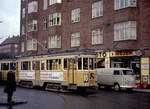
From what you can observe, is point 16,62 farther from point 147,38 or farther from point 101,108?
point 101,108

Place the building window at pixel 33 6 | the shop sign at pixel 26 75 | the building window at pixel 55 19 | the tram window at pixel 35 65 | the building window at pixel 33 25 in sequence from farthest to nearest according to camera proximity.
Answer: the building window at pixel 33 6, the building window at pixel 33 25, the building window at pixel 55 19, the shop sign at pixel 26 75, the tram window at pixel 35 65

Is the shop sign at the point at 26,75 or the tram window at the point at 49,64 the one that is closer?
the tram window at the point at 49,64

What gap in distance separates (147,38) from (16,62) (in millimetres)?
14799

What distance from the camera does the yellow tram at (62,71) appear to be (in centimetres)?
2150

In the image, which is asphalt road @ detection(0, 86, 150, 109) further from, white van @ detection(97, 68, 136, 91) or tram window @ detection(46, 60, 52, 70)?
tram window @ detection(46, 60, 52, 70)

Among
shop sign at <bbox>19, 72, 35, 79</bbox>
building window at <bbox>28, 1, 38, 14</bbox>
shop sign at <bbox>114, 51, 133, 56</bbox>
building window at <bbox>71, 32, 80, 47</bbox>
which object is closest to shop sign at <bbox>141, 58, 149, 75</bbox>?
shop sign at <bbox>114, 51, 133, 56</bbox>

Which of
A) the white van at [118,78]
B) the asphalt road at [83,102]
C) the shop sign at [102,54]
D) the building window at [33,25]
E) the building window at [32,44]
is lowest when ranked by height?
the asphalt road at [83,102]

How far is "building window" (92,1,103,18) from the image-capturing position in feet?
112

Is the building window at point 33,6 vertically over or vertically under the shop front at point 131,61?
over

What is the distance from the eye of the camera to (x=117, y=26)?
31.6m

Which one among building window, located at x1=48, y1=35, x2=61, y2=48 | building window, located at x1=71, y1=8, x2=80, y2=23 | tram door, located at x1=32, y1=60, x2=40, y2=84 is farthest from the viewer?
building window, located at x1=48, y1=35, x2=61, y2=48

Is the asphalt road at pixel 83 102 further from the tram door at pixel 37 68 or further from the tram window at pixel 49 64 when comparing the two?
the tram door at pixel 37 68

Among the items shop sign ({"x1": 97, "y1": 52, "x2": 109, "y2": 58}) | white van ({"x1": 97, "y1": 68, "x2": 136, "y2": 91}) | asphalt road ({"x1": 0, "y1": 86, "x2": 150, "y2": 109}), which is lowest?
asphalt road ({"x1": 0, "y1": 86, "x2": 150, "y2": 109})

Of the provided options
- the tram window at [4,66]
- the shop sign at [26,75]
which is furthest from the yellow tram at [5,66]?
the shop sign at [26,75]
